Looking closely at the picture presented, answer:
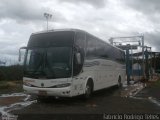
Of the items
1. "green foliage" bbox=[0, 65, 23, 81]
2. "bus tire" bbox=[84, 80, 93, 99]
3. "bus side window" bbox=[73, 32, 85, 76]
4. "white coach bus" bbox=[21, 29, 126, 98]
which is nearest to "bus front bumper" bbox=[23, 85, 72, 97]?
"white coach bus" bbox=[21, 29, 126, 98]

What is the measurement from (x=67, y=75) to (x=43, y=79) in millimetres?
1072

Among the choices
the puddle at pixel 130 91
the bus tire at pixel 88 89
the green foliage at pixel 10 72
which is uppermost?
the green foliage at pixel 10 72

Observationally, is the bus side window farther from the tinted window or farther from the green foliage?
the green foliage

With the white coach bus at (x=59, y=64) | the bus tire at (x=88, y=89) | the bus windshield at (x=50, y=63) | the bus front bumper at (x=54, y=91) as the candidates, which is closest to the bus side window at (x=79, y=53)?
the white coach bus at (x=59, y=64)

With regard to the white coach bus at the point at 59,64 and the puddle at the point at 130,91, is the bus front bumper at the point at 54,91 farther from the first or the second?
the puddle at the point at 130,91

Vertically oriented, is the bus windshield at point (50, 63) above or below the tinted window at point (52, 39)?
below

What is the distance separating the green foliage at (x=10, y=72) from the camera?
97.5 feet

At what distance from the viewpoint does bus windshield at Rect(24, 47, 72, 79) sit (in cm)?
1337

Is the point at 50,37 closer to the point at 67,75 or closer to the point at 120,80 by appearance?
the point at 67,75

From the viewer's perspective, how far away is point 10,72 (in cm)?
3053

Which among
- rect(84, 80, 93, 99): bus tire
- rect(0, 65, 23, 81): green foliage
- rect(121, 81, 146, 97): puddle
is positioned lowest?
rect(121, 81, 146, 97): puddle

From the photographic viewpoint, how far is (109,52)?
20.2m

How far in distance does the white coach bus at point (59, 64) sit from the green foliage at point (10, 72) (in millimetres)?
15468

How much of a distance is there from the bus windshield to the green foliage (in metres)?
15.8
